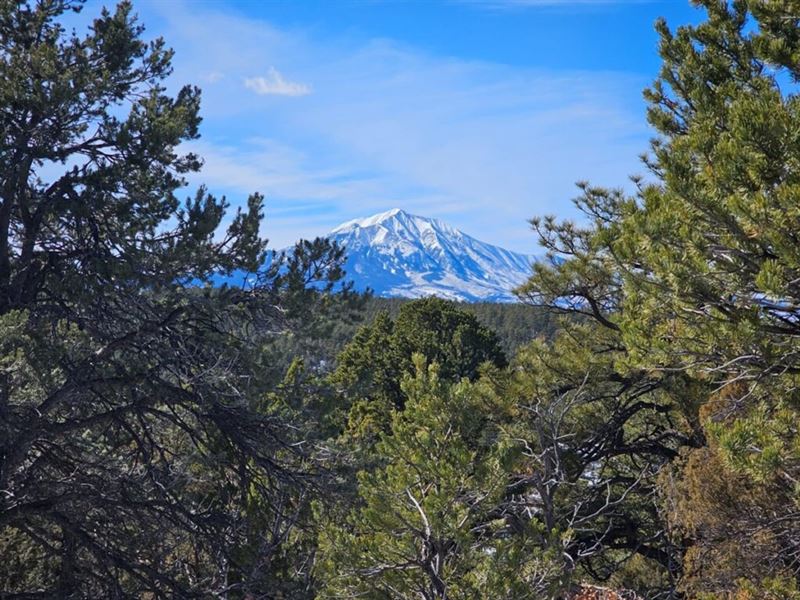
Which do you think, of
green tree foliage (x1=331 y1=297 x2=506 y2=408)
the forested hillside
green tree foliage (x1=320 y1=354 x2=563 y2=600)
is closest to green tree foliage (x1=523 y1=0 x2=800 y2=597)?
the forested hillside

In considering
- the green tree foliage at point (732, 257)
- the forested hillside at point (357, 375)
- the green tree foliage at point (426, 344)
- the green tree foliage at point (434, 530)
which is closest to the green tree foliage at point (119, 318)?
the forested hillside at point (357, 375)

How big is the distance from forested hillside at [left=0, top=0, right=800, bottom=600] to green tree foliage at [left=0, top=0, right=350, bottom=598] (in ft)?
0.11

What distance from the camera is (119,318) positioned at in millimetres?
6543

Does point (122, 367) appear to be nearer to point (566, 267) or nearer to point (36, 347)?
point (36, 347)

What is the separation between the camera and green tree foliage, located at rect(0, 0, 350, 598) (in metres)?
6.15

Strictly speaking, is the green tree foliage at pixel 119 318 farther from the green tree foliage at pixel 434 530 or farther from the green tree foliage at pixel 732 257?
the green tree foliage at pixel 732 257

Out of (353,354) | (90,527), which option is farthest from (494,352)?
(90,527)

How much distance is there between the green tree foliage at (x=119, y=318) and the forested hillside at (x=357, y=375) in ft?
0.11

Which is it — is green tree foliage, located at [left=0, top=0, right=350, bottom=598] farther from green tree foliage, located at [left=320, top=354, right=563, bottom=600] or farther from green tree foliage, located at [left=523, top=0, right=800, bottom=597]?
green tree foliage, located at [left=523, top=0, right=800, bottom=597]

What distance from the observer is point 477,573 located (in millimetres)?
4871

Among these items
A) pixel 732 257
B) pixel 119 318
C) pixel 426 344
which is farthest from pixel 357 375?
pixel 426 344

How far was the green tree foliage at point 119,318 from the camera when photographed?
6.15 m

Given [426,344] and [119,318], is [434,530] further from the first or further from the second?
[426,344]

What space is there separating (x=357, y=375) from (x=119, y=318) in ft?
10.6
